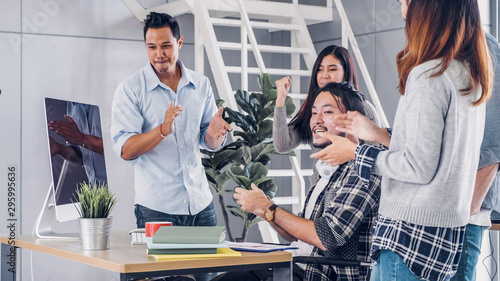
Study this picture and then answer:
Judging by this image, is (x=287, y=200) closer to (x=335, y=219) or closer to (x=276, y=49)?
(x=276, y=49)

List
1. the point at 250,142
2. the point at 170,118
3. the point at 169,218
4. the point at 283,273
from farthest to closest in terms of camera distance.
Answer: the point at 250,142 < the point at 169,218 < the point at 170,118 < the point at 283,273

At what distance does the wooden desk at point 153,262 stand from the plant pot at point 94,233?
0.03 metres

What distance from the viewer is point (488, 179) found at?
83.1 inches

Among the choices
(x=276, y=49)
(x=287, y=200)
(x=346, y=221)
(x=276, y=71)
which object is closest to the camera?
(x=346, y=221)

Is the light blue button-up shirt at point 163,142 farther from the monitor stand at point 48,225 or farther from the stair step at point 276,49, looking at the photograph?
the stair step at point 276,49

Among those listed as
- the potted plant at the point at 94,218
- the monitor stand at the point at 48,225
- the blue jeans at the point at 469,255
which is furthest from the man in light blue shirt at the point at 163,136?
the blue jeans at the point at 469,255

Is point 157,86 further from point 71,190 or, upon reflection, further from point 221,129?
point 71,190

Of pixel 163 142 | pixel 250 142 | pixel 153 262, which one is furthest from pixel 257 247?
pixel 250 142

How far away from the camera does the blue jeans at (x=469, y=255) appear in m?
2.03

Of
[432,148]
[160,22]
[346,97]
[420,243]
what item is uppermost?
[160,22]

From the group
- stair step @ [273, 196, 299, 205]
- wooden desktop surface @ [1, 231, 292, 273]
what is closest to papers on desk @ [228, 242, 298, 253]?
wooden desktop surface @ [1, 231, 292, 273]

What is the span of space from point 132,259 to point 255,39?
3650 mm

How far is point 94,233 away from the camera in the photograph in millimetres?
2275

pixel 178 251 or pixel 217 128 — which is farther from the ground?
pixel 217 128
